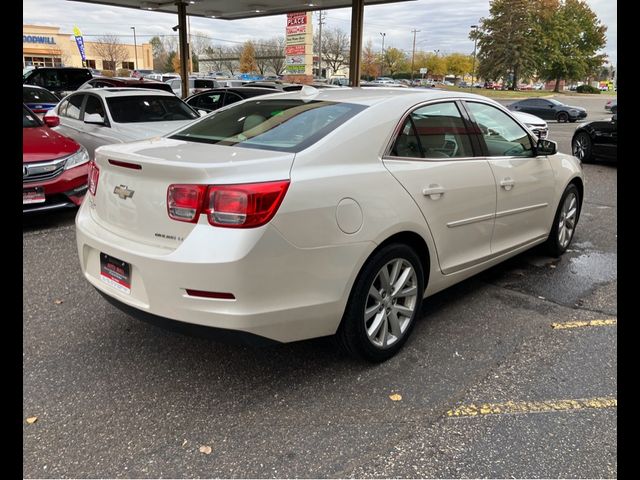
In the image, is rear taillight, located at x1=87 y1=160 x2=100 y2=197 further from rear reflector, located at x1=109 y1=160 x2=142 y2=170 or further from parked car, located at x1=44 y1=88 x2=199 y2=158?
parked car, located at x1=44 y1=88 x2=199 y2=158

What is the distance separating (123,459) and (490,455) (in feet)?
5.55

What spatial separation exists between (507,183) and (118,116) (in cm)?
650

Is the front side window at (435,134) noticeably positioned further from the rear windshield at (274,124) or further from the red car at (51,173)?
the red car at (51,173)

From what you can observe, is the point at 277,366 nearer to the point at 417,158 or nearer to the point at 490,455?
the point at 490,455

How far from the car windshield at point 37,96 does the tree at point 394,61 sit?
103 m

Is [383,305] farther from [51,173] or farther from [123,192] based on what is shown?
[51,173]

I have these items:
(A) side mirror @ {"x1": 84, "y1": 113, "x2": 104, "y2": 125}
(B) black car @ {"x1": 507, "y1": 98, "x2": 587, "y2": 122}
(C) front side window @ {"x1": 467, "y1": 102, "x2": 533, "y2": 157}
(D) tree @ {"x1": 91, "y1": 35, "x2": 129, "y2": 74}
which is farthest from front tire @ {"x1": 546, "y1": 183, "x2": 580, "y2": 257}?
(D) tree @ {"x1": 91, "y1": 35, "x2": 129, "y2": 74}

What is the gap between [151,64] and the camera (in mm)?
104625

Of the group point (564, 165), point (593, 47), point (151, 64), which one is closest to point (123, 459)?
point (564, 165)

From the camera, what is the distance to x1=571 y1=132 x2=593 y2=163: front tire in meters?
12.3

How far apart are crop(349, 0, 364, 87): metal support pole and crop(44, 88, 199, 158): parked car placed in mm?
6895

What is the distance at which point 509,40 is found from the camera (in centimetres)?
7112

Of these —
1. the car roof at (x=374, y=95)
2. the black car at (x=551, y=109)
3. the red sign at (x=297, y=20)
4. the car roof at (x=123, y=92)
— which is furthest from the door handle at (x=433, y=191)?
the red sign at (x=297, y=20)
